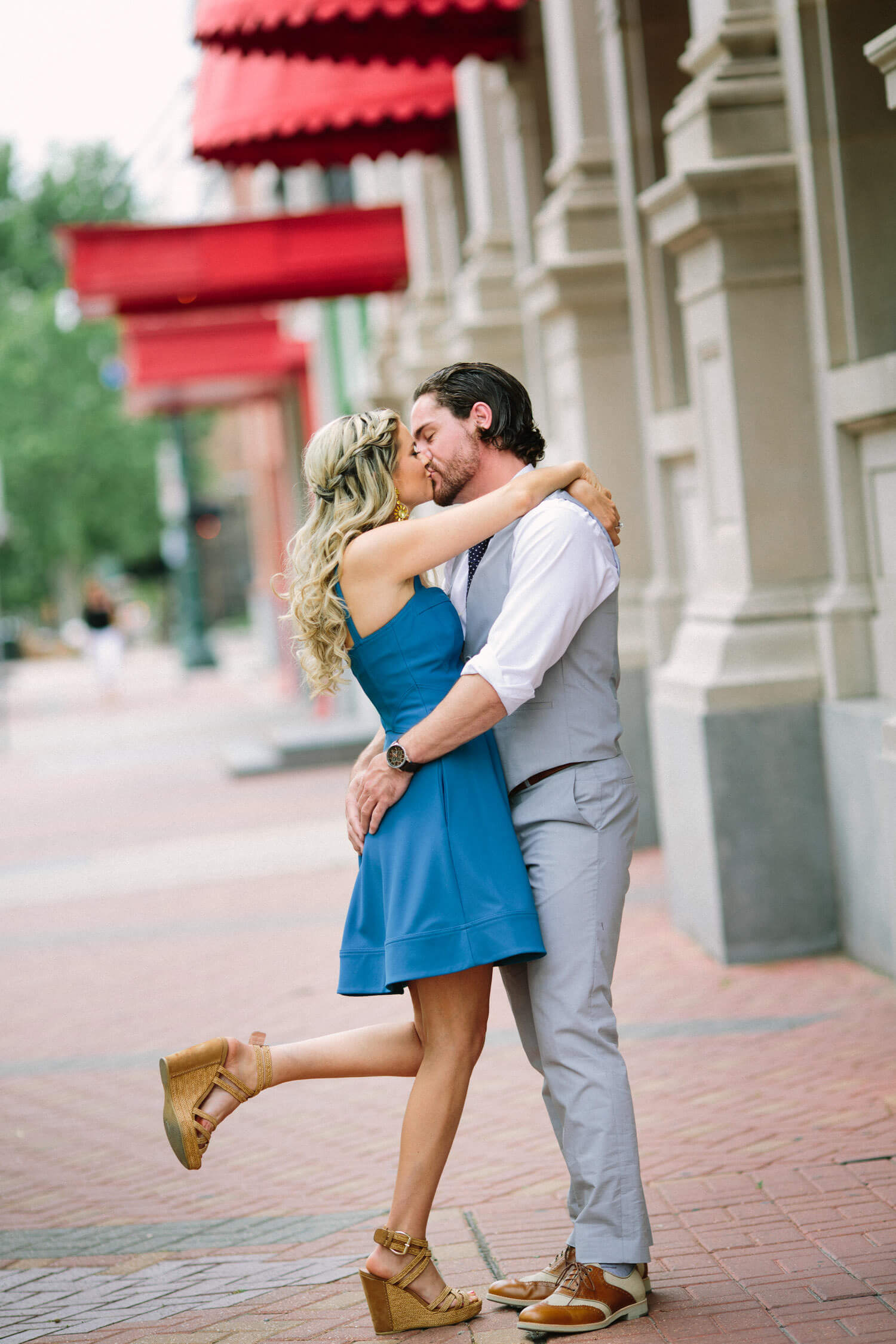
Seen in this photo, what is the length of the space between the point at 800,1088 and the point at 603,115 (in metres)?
6.12

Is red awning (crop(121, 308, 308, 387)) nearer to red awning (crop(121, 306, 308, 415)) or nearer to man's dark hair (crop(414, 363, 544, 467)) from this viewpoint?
red awning (crop(121, 306, 308, 415))

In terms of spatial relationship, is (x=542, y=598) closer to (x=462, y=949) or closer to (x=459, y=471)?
(x=459, y=471)

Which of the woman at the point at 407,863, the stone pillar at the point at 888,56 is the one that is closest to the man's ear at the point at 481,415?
the woman at the point at 407,863

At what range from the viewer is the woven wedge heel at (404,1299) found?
3520 mm

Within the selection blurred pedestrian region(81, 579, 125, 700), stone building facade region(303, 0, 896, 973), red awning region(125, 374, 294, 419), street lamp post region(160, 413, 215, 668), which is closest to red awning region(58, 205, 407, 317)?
stone building facade region(303, 0, 896, 973)

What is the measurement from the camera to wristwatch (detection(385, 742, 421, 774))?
136 inches

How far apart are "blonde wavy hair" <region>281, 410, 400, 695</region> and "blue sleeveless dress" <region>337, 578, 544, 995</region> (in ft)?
0.19

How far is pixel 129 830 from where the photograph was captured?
12.9 metres

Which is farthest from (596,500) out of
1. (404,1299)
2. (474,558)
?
(404,1299)

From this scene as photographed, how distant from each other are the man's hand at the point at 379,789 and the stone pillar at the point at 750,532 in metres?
3.30

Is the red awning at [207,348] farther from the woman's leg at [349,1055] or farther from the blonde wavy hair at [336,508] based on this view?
the woman's leg at [349,1055]

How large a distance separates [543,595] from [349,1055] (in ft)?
3.69

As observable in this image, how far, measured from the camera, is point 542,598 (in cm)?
342

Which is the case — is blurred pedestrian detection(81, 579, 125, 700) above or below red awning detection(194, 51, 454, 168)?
below
